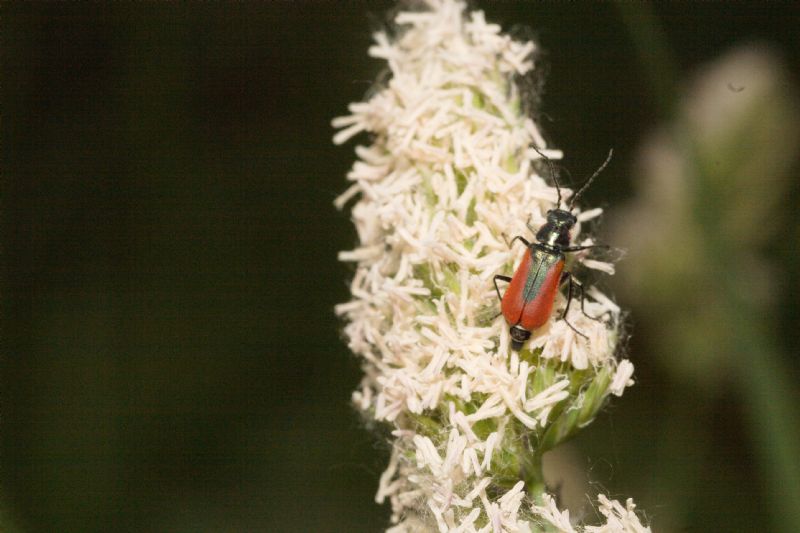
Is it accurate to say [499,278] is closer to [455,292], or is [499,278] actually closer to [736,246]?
[455,292]

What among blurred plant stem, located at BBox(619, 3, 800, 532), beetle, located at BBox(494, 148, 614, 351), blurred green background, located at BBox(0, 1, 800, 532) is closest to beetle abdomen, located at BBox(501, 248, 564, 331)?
beetle, located at BBox(494, 148, 614, 351)

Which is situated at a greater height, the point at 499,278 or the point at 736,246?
the point at 499,278

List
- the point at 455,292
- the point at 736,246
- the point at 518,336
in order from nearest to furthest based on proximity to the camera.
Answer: the point at 518,336
the point at 455,292
the point at 736,246

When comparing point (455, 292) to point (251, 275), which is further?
point (251, 275)

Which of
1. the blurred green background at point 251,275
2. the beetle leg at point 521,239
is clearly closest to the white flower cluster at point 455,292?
the beetle leg at point 521,239

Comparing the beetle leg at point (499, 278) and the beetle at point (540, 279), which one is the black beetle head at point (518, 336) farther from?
the beetle leg at point (499, 278)

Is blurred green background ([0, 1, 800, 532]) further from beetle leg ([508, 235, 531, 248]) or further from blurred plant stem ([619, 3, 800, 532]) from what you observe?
beetle leg ([508, 235, 531, 248])

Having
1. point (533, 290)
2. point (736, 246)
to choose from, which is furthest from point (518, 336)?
point (736, 246)
